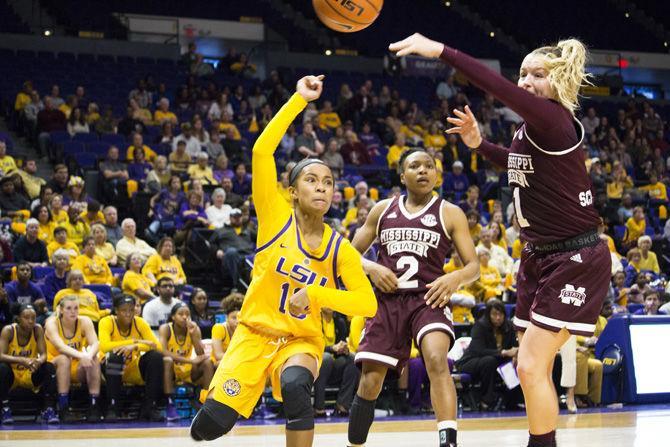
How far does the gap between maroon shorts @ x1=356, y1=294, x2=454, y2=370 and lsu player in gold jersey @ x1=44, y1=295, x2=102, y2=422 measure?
4942 millimetres

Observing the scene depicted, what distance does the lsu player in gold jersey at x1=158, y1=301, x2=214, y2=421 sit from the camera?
1037 centimetres

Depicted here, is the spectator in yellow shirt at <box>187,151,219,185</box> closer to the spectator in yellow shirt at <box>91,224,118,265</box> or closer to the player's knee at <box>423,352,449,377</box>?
the spectator in yellow shirt at <box>91,224,118,265</box>

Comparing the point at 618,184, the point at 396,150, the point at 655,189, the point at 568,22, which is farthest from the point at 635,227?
the point at 568,22

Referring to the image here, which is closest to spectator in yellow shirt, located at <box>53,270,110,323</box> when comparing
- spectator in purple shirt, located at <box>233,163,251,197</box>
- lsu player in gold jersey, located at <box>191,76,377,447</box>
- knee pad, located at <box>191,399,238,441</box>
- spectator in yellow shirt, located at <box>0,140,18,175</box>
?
spectator in yellow shirt, located at <box>0,140,18,175</box>

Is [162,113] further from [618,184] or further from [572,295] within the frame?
[572,295]

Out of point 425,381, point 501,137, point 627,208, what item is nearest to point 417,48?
point 425,381

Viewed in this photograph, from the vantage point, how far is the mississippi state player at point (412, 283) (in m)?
5.57

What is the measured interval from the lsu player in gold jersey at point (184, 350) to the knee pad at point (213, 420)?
19.1 feet

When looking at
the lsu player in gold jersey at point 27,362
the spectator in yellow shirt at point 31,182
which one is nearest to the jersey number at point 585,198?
the lsu player in gold jersey at point 27,362

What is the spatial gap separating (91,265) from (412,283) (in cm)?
685

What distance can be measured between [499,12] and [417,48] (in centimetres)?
2608

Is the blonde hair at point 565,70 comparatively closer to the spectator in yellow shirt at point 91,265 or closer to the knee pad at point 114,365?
the knee pad at point 114,365

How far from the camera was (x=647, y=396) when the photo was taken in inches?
444

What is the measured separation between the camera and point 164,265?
12156 mm
